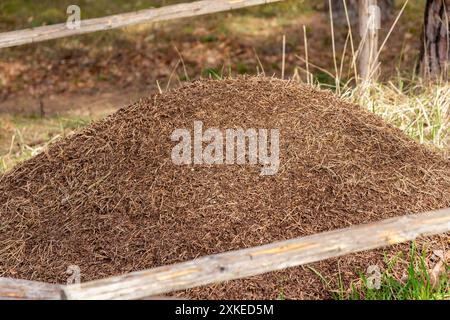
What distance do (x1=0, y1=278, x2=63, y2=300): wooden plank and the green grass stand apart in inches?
55.3

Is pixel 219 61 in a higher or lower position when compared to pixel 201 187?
lower

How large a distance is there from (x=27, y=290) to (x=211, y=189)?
133 cm

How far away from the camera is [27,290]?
3.11m

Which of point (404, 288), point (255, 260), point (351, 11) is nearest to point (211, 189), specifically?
point (404, 288)

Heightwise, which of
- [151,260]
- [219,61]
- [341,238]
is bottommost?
[219,61]

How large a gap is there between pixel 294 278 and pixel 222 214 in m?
0.50

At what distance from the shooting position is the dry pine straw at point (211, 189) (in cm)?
402

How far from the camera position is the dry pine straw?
4.02 m

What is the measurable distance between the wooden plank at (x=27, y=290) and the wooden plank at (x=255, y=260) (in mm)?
121

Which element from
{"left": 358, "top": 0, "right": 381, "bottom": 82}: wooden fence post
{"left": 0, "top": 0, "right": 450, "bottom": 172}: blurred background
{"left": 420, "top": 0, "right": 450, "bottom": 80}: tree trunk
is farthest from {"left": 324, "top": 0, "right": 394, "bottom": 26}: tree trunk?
{"left": 358, "top": 0, "right": 381, "bottom": 82}: wooden fence post

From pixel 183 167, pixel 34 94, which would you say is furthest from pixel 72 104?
pixel 183 167

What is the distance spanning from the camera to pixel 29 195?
466cm

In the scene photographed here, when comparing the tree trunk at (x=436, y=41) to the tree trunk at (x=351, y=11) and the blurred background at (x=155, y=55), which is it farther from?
the tree trunk at (x=351, y=11)
